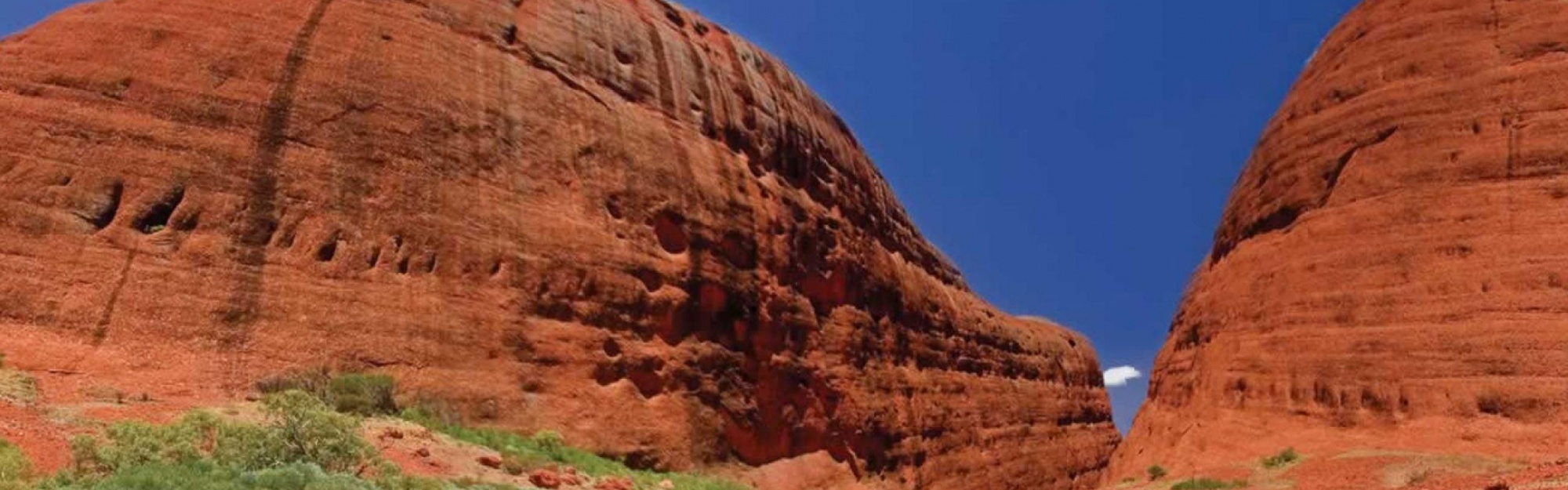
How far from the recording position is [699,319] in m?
24.1

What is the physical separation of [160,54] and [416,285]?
567 cm

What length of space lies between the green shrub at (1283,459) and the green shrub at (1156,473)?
113 inches

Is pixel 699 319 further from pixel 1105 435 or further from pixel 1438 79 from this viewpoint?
pixel 1105 435

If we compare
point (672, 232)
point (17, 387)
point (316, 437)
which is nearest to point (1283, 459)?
point (672, 232)

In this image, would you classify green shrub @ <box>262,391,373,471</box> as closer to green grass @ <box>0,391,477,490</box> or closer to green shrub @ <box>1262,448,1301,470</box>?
green grass @ <box>0,391,477,490</box>

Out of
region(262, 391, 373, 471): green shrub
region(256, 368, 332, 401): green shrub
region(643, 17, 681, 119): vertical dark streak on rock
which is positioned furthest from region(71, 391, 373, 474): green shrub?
region(643, 17, 681, 119): vertical dark streak on rock

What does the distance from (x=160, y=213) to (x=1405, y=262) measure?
72.4 ft

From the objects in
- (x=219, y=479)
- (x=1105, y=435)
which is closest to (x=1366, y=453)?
(x=219, y=479)

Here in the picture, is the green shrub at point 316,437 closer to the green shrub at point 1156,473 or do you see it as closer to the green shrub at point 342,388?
the green shrub at point 342,388

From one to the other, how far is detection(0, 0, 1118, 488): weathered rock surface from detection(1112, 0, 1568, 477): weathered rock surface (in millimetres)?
9705

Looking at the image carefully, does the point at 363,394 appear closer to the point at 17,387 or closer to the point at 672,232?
the point at 17,387

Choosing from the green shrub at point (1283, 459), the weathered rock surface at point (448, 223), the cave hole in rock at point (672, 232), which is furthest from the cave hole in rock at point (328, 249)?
the green shrub at point (1283, 459)

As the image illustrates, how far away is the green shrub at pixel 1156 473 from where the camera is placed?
2392 centimetres

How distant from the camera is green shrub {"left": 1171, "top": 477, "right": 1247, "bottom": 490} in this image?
20.5 metres
